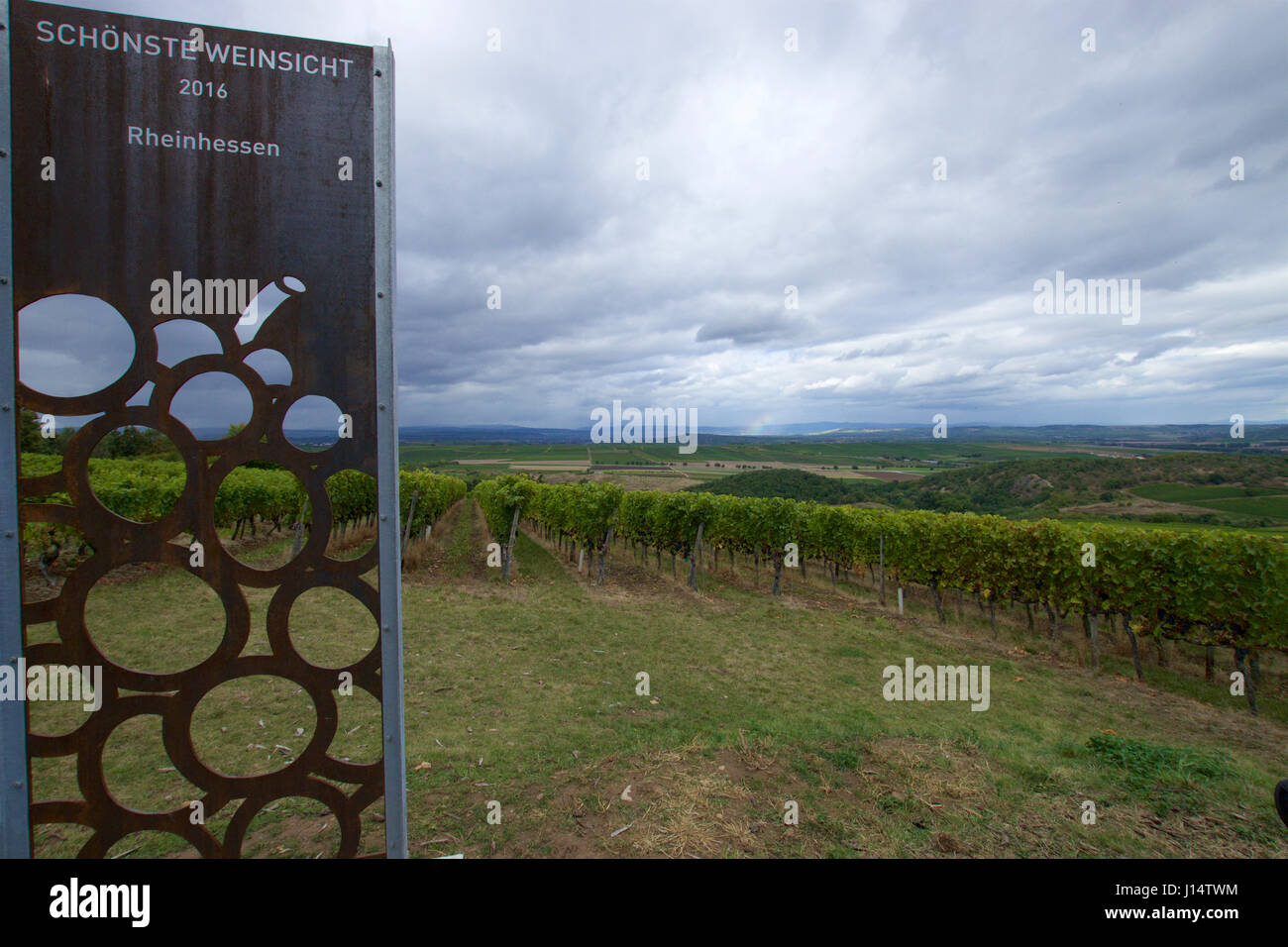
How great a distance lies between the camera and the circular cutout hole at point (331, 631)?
350 inches

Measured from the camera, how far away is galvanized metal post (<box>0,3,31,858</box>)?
2732 millimetres

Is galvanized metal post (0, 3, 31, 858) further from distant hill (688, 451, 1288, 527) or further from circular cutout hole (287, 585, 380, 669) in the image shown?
distant hill (688, 451, 1288, 527)

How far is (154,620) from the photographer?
32.7 ft

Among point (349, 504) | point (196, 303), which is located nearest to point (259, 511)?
point (349, 504)

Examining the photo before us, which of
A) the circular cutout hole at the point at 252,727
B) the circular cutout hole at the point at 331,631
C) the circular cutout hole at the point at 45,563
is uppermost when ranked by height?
the circular cutout hole at the point at 45,563

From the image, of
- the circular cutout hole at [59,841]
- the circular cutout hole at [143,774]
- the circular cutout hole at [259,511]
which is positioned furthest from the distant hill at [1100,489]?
the circular cutout hole at [59,841]

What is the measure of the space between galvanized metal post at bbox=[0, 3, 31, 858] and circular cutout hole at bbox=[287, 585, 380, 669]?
5.04 metres

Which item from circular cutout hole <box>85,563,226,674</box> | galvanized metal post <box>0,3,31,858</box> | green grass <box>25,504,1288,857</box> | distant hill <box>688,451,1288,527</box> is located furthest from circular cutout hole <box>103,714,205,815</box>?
distant hill <box>688,451,1288,527</box>

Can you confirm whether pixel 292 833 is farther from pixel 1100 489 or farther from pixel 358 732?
pixel 1100 489

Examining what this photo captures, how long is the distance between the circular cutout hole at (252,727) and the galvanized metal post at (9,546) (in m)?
2.22

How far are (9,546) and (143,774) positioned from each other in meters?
3.85

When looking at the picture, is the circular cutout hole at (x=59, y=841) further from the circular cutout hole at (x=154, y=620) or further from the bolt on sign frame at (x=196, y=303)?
the circular cutout hole at (x=154, y=620)
